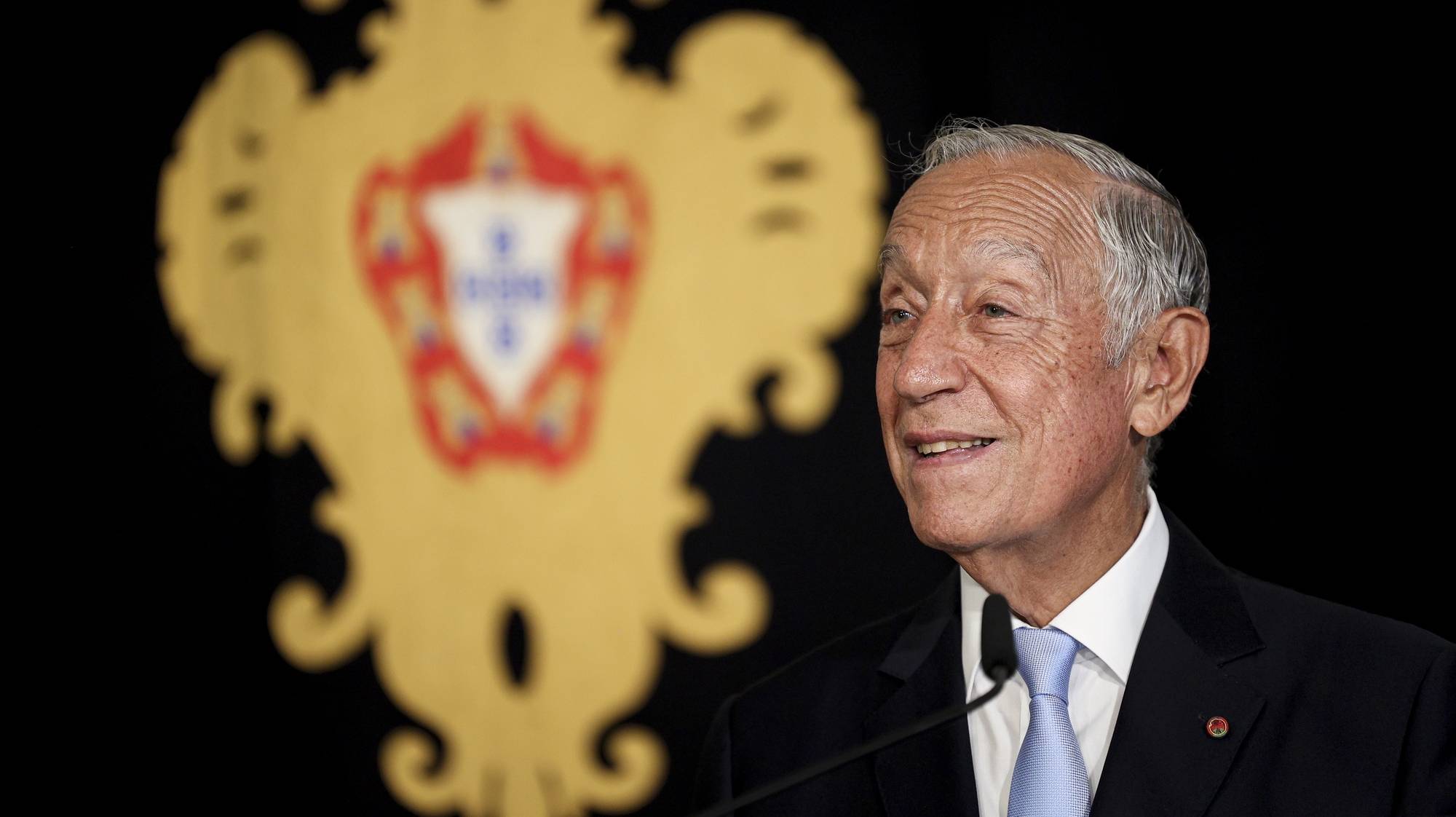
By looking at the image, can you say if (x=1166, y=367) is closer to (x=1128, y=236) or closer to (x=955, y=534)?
(x=1128, y=236)

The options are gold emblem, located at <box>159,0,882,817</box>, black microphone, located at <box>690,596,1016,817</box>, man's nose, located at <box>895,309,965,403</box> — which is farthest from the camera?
gold emblem, located at <box>159,0,882,817</box>

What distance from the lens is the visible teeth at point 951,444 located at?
1227 millimetres

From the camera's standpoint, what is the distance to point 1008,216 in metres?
A: 1.26

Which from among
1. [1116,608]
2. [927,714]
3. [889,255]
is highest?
[889,255]

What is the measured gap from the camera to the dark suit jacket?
3.66 ft

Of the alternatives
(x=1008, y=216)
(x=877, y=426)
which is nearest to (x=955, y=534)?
(x=1008, y=216)

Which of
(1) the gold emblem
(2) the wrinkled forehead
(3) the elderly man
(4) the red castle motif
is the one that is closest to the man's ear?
(3) the elderly man

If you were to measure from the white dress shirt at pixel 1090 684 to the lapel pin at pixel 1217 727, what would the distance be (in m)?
0.08

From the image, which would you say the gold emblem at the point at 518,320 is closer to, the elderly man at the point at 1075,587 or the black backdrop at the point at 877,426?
the black backdrop at the point at 877,426

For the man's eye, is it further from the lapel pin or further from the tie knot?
the lapel pin

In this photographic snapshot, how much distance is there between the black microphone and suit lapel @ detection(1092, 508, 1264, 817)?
0.68 ft

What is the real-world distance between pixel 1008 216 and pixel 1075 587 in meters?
0.34

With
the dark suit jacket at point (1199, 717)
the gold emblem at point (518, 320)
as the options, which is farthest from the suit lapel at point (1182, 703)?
the gold emblem at point (518, 320)

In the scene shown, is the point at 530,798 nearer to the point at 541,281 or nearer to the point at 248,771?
the point at 248,771
